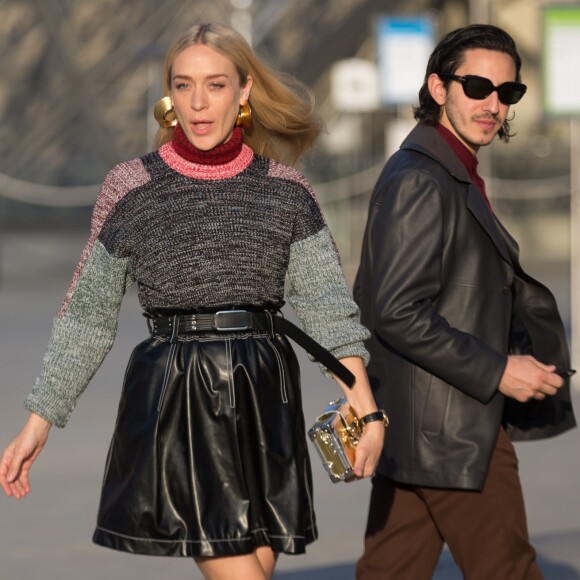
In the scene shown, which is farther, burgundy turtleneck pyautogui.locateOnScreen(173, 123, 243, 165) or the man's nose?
the man's nose

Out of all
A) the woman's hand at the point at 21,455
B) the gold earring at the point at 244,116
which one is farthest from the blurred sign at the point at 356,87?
the woman's hand at the point at 21,455

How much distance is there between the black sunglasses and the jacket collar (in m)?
0.14

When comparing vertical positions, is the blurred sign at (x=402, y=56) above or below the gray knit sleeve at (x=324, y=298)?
above

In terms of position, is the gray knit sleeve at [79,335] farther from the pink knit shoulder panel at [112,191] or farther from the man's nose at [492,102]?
the man's nose at [492,102]

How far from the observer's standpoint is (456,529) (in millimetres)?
4387

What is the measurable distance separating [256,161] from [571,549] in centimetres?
296

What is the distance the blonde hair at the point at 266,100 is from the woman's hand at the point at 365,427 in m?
0.58

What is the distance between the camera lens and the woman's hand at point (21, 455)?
152 inches

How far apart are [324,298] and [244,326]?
0.83 ft

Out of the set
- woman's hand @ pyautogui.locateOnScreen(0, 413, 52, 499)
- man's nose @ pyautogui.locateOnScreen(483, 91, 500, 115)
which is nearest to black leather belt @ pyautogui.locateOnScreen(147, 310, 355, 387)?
woman's hand @ pyautogui.locateOnScreen(0, 413, 52, 499)

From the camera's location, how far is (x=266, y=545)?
386 centimetres

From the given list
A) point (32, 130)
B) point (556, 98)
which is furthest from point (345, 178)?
point (556, 98)

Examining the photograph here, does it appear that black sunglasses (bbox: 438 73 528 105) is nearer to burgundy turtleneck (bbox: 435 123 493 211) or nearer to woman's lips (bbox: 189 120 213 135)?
burgundy turtleneck (bbox: 435 123 493 211)

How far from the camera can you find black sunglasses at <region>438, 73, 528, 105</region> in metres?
4.47
